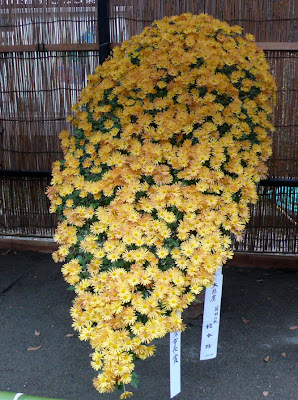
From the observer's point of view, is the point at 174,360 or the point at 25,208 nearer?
the point at 174,360

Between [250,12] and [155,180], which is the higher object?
[250,12]

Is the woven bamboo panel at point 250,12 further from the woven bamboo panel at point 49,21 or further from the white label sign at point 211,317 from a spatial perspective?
the white label sign at point 211,317

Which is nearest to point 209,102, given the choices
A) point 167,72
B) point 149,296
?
point 167,72

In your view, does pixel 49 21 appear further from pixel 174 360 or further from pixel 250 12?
pixel 174 360

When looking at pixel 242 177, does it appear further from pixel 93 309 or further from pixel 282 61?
pixel 282 61

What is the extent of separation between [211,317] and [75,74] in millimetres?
2139

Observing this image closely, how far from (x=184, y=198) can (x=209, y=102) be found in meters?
0.47

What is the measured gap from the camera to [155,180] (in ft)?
5.90

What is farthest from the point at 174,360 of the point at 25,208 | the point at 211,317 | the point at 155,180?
the point at 25,208

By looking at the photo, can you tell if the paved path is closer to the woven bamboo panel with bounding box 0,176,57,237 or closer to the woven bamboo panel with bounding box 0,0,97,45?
the woven bamboo panel with bounding box 0,176,57,237

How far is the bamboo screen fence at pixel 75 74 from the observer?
3033 millimetres

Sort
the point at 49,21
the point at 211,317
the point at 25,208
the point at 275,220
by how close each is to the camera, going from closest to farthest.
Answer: the point at 211,317 → the point at 49,21 → the point at 275,220 → the point at 25,208

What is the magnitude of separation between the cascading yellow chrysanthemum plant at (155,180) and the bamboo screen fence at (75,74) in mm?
916

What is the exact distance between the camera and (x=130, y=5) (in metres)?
3.11
